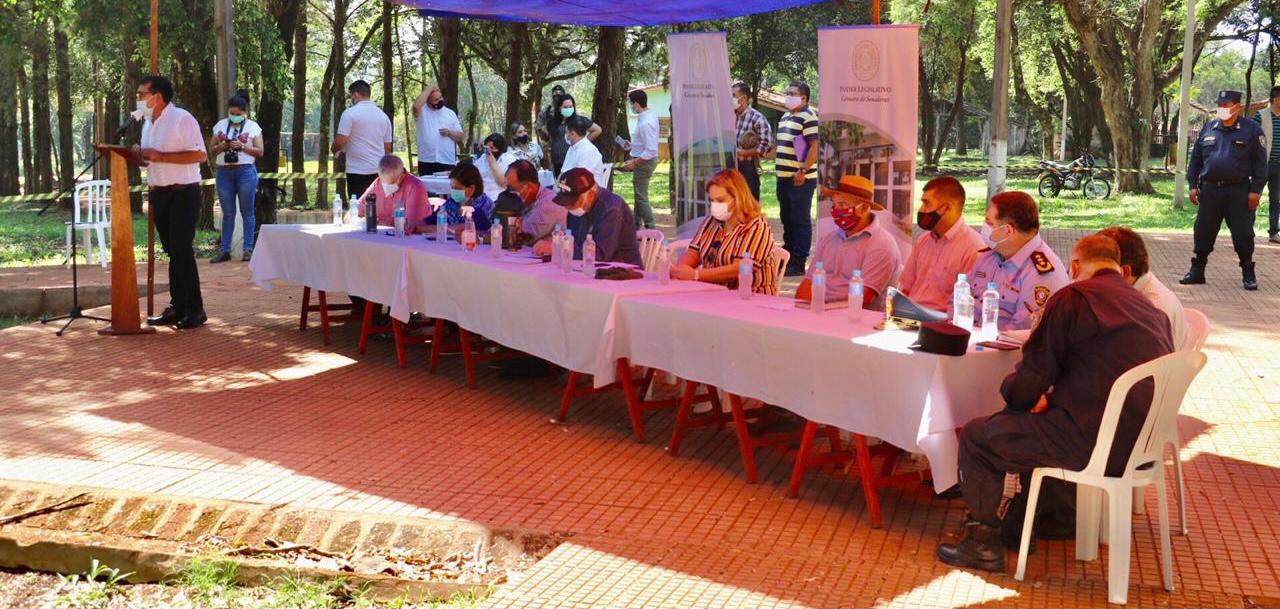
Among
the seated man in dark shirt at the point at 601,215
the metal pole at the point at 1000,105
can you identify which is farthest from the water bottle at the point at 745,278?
the metal pole at the point at 1000,105

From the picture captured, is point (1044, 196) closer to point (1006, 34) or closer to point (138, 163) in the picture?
point (1006, 34)

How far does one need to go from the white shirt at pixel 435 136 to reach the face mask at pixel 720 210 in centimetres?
805

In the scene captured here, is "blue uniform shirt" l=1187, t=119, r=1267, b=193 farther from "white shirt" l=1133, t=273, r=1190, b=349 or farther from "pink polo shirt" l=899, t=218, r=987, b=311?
"white shirt" l=1133, t=273, r=1190, b=349

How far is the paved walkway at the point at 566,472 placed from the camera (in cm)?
468

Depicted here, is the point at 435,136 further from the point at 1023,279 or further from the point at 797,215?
the point at 1023,279

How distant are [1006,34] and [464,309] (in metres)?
4.72

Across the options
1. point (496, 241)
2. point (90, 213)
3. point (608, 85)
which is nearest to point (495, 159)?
point (608, 85)

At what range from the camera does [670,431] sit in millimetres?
6957

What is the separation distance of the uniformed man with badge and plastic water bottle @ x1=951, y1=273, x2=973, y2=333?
268 mm

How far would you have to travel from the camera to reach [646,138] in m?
14.6

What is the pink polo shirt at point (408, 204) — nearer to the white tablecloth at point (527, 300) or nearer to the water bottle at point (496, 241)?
the white tablecloth at point (527, 300)

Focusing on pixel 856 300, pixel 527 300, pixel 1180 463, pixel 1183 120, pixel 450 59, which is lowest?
pixel 1180 463

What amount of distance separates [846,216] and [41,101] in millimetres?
29686

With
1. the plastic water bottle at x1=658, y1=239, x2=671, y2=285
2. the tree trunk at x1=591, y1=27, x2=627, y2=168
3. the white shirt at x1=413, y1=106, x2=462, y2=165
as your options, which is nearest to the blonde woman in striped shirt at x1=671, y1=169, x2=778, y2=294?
the plastic water bottle at x1=658, y1=239, x2=671, y2=285
